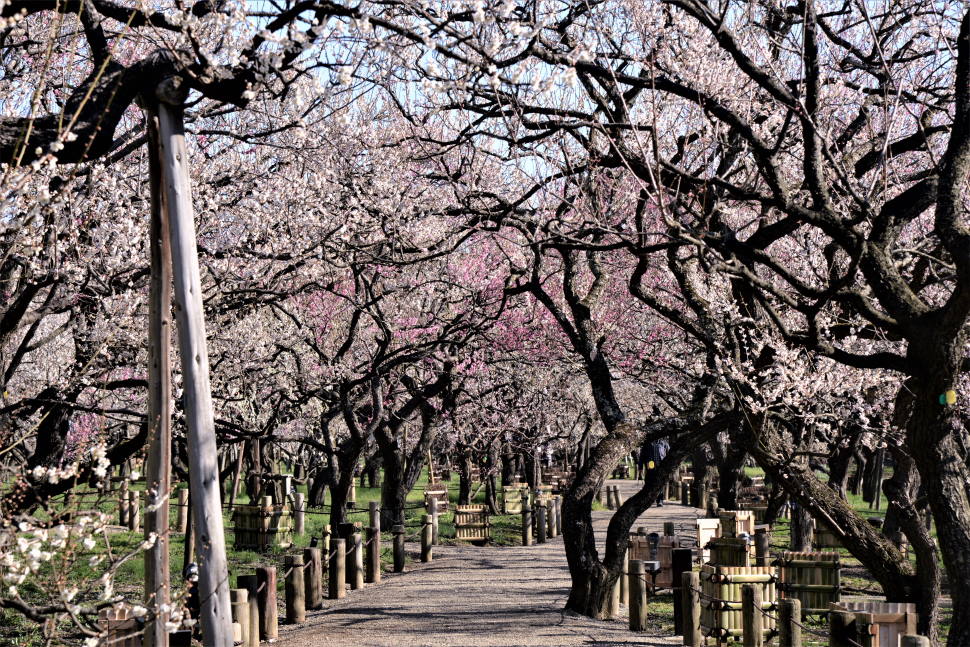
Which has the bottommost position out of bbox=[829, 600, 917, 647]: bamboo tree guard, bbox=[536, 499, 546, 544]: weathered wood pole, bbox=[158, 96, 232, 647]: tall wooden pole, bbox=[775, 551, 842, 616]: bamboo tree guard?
bbox=[536, 499, 546, 544]: weathered wood pole

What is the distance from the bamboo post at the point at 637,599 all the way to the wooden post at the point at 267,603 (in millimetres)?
4335

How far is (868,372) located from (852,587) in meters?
5.04

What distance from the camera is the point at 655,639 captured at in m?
11.4

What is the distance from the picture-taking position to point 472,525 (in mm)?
24062

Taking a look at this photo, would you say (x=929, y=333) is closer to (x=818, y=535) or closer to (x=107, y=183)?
(x=107, y=183)

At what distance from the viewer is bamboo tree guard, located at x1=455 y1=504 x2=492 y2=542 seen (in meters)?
24.0

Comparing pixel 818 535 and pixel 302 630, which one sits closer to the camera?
pixel 302 630

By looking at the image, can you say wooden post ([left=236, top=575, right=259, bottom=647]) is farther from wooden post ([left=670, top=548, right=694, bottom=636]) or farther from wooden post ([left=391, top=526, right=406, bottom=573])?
wooden post ([left=391, top=526, right=406, bottom=573])

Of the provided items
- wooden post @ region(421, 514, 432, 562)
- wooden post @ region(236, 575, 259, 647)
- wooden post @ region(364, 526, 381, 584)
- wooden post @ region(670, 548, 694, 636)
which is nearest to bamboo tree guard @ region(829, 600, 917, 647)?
wooden post @ region(670, 548, 694, 636)

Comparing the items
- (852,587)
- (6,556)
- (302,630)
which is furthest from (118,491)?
(852,587)

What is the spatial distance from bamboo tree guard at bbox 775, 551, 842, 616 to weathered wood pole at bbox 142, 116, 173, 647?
10.2 m

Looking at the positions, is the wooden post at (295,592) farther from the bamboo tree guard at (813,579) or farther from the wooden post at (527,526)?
the wooden post at (527,526)

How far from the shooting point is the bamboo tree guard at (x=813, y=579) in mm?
13359

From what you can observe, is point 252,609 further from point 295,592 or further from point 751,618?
point 751,618
